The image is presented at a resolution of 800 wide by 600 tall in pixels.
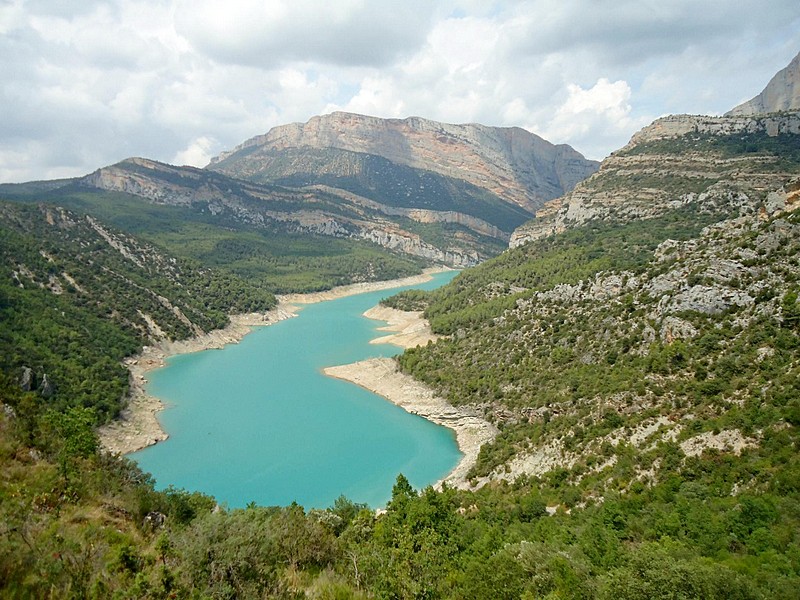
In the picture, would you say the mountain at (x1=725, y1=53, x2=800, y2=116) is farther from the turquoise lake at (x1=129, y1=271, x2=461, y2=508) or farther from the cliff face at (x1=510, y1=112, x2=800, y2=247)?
the turquoise lake at (x1=129, y1=271, x2=461, y2=508)

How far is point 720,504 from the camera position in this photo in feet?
53.9

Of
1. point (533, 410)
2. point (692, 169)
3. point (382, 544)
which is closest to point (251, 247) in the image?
point (692, 169)

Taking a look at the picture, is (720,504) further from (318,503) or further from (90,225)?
(90,225)

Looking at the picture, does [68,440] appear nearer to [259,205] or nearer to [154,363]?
[154,363]

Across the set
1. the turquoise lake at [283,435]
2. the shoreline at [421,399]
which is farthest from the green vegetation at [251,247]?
the shoreline at [421,399]

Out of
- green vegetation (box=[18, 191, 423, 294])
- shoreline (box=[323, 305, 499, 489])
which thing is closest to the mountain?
green vegetation (box=[18, 191, 423, 294])

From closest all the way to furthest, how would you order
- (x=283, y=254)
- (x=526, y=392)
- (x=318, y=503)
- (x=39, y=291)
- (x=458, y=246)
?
(x=318, y=503) < (x=526, y=392) < (x=39, y=291) < (x=283, y=254) < (x=458, y=246)

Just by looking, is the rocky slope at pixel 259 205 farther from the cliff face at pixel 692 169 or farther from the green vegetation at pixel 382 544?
the green vegetation at pixel 382 544

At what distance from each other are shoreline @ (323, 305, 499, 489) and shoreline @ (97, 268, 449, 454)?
17.8 meters

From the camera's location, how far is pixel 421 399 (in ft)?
141

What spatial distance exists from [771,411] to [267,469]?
89.3 feet

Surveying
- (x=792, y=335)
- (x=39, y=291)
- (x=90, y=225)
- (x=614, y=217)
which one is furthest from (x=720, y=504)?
(x=90, y=225)

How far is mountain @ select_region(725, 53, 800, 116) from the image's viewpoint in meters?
97.2

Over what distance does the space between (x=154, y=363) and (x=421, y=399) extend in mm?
30068
